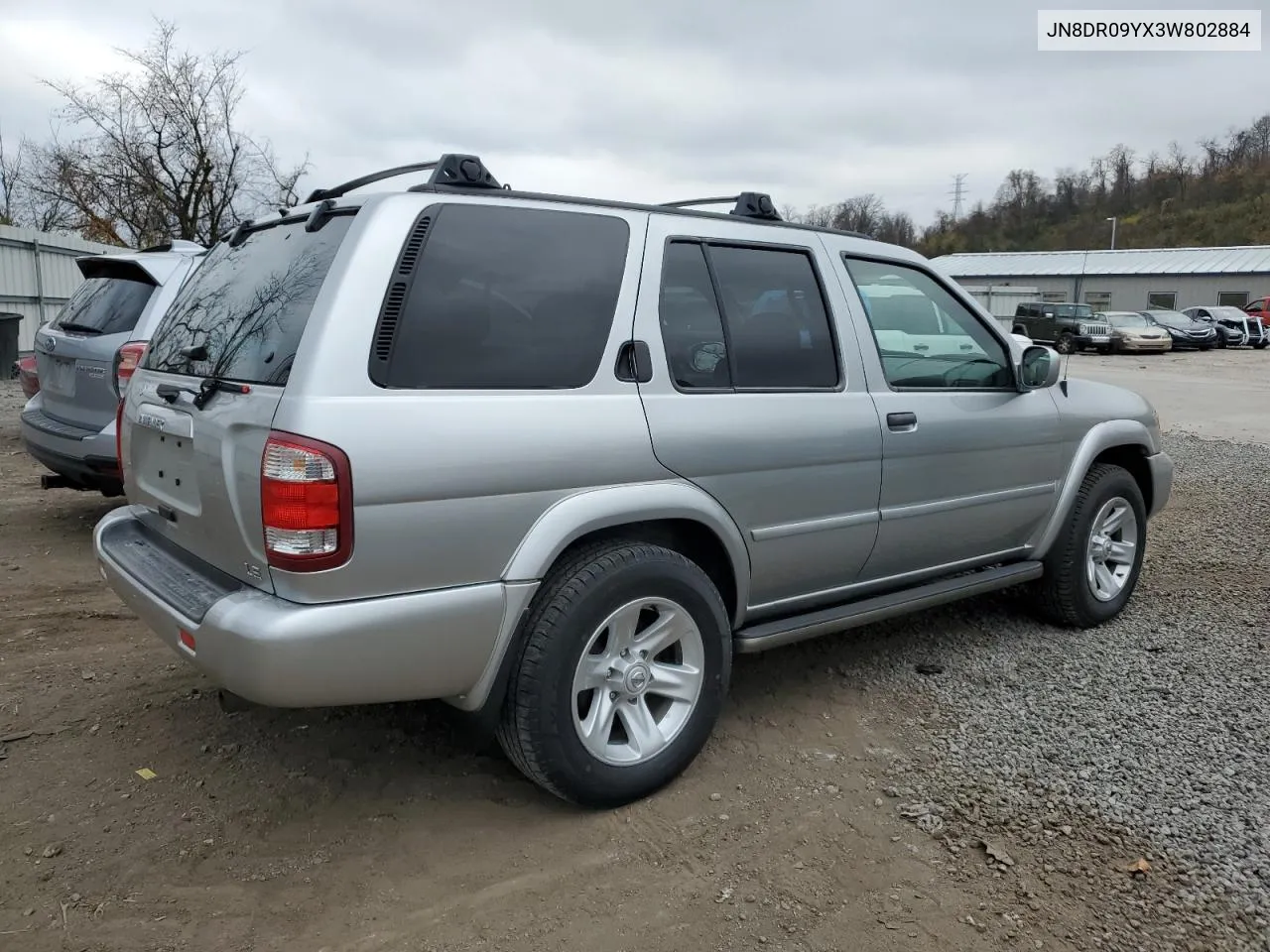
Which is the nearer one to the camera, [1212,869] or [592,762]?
[1212,869]

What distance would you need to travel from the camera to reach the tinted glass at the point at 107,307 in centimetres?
566

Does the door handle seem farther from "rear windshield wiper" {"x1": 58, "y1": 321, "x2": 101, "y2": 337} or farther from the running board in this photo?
"rear windshield wiper" {"x1": 58, "y1": 321, "x2": 101, "y2": 337}

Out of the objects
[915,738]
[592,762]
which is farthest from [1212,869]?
[592,762]

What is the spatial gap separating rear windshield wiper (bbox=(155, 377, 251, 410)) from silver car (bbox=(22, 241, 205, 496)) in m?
2.72

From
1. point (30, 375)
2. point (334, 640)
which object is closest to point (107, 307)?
point (30, 375)

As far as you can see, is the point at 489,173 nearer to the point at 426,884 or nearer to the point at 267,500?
the point at 267,500

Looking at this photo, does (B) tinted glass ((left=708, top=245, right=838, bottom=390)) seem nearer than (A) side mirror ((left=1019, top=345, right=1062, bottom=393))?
Yes

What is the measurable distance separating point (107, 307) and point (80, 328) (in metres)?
0.20

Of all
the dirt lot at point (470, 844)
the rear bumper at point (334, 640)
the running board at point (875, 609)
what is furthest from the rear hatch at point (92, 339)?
the running board at point (875, 609)

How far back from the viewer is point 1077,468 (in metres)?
4.46

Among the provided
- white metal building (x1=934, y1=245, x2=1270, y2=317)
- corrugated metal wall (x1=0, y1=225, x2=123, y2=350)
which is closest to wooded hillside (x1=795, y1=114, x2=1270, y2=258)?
white metal building (x1=934, y1=245, x2=1270, y2=317)

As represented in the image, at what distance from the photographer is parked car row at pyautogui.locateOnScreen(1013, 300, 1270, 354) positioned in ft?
101

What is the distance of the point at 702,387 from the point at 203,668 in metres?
1.72

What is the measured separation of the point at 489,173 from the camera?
301 centimetres
